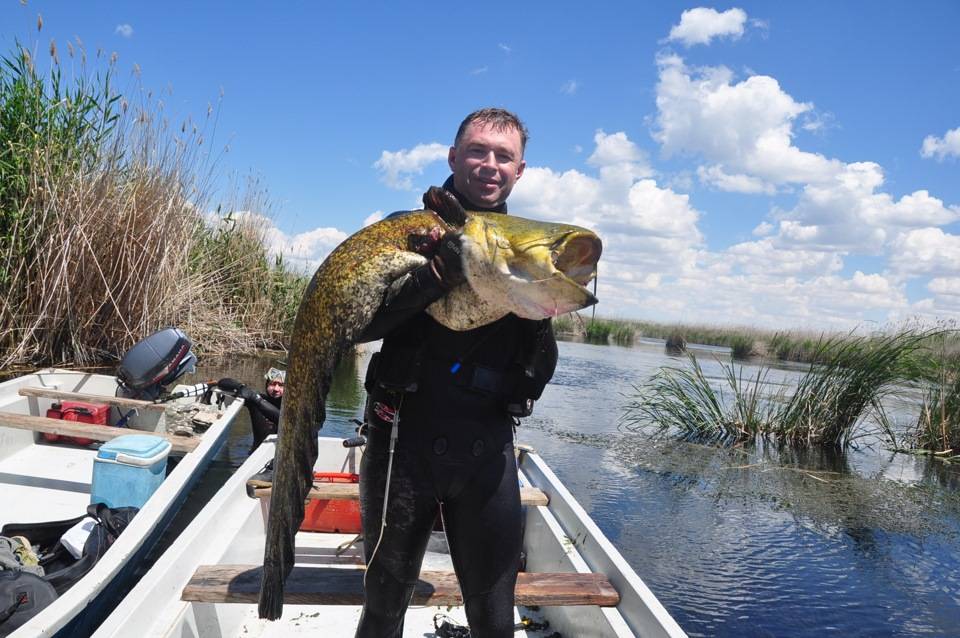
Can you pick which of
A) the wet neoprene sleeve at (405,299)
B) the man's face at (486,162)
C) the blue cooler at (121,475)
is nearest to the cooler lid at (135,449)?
the blue cooler at (121,475)

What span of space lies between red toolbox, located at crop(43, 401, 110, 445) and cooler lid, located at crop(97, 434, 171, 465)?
2214mm

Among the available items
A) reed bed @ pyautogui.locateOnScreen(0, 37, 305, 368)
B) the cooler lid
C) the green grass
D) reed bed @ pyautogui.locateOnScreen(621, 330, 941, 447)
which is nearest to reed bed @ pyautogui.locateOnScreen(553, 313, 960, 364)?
the green grass

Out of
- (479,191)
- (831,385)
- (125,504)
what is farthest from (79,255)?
(831,385)

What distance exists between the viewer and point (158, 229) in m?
10.1

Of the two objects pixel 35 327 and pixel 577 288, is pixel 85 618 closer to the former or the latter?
pixel 577 288

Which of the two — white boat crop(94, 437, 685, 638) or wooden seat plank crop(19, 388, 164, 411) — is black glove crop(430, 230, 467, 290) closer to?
white boat crop(94, 437, 685, 638)

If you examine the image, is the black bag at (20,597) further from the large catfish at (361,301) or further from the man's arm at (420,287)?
the man's arm at (420,287)

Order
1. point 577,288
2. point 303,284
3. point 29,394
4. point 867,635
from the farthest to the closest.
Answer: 1. point 303,284
2. point 29,394
3. point 867,635
4. point 577,288

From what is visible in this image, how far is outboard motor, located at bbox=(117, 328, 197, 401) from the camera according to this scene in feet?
22.3

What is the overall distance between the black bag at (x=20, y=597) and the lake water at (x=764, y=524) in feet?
10.6

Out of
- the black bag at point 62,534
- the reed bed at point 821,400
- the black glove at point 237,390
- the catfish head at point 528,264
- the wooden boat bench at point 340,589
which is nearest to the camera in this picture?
the catfish head at point 528,264

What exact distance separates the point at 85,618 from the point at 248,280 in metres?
14.0

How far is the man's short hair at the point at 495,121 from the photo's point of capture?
7.64ft

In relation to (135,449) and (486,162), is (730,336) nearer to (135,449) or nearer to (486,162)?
(135,449)
